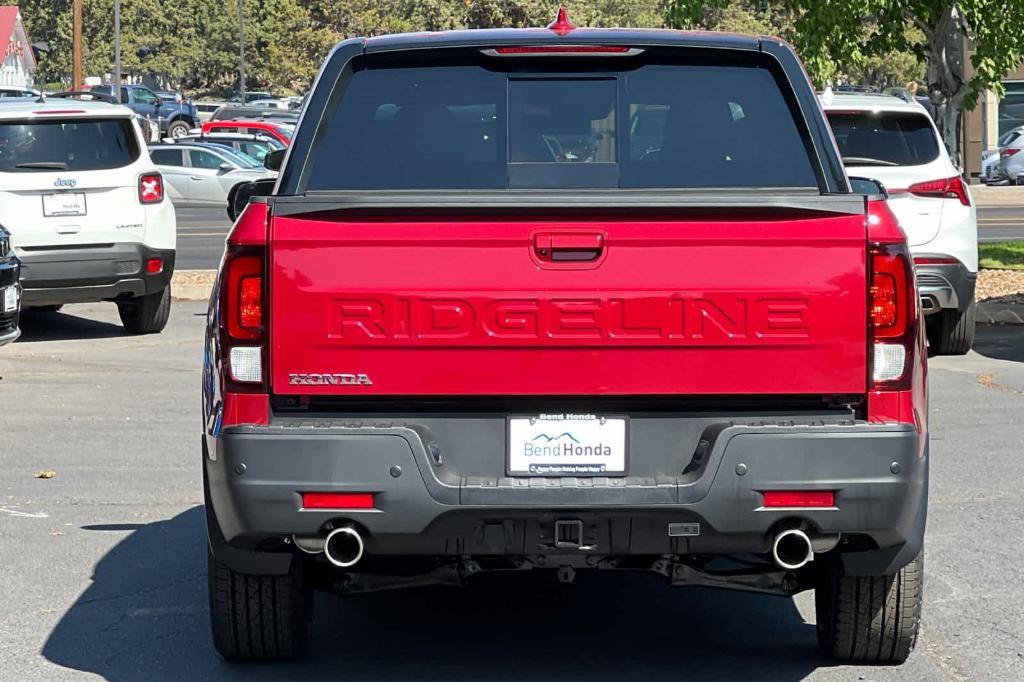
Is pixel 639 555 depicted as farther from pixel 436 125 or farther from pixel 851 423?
pixel 436 125

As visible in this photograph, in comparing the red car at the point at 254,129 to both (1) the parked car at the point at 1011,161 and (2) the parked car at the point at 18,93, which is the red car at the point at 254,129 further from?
(1) the parked car at the point at 1011,161

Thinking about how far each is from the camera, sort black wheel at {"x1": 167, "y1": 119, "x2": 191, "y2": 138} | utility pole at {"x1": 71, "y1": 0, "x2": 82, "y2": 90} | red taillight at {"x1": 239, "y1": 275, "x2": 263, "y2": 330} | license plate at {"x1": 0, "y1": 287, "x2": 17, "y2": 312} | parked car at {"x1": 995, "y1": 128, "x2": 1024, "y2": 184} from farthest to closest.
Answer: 1. black wheel at {"x1": 167, "y1": 119, "x2": 191, "y2": 138}
2. utility pole at {"x1": 71, "y1": 0, "x2": 82, "y2": 90}
3. parked car at {"x1": 995, "y1": 128, "x2": 1024, "y2": 184}
4. license plate at {"x1": 0, "y1": 287, "x2": 17, "y2": 312}
5. red taillight at {"x1": 239, "y1": 275, "x2": 263, "y2": 330}

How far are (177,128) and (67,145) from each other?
56273mm

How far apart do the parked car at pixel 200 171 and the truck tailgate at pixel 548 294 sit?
30.8 metres

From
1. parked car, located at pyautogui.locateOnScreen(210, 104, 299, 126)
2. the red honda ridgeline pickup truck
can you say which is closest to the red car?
parked car, located at pyautogui.locateOnScreen(210, 104, 299, 126)

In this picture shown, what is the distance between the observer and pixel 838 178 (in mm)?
5156

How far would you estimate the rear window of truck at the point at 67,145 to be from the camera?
14078 millimetres

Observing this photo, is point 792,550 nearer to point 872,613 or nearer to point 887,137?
point 872,613

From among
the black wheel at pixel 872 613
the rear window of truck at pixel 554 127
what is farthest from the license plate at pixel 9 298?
the black wheel at pixel 872 613

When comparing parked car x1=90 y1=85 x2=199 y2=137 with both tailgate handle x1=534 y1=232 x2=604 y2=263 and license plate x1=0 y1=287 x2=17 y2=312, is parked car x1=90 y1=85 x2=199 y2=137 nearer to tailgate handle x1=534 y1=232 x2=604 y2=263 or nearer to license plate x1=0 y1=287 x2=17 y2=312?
license plate x1=0 y1=287 x2=17 y2=312

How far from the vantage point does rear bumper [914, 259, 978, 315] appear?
12.7 metres

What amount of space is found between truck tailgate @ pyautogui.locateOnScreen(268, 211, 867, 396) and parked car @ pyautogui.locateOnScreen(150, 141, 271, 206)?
30756mm

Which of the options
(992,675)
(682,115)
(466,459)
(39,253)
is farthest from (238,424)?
(39,253)

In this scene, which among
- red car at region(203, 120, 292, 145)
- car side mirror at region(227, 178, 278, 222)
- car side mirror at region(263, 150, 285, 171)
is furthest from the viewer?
red car at region(203, 120, 292, 145)
